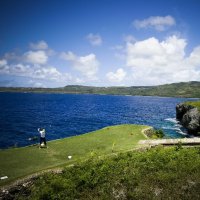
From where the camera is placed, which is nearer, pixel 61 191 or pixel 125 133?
pixel 61 191

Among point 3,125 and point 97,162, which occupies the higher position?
point 97,162

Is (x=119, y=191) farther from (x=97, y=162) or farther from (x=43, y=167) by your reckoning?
(x=43, y=167)

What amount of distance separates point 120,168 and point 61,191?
5.92m

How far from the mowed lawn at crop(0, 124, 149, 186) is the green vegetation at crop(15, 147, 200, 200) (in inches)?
153

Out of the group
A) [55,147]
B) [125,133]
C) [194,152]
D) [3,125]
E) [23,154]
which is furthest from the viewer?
[3,125]

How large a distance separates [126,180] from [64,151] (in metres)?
14.7

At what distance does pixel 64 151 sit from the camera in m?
32.1

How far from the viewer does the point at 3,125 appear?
8125 cm

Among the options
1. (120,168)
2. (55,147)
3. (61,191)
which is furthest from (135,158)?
(55,147)

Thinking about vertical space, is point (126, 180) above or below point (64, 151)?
above

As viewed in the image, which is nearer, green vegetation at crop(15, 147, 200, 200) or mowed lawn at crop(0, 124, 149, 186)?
green vegetation at crop(15, 147, 200, 200)

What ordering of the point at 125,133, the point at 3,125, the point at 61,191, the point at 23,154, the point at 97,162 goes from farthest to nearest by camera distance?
the point at 3,125 → the point at 125,133 → the point at 23,154 → the point at 97,162 → the point at 61,191

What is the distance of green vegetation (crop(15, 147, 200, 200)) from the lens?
17.2m

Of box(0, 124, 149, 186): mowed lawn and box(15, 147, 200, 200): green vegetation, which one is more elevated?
box(15, 147, 200, 200): green vegetation
